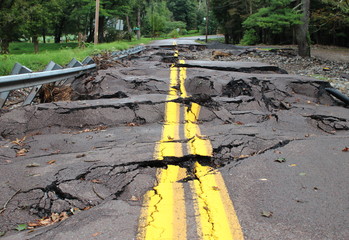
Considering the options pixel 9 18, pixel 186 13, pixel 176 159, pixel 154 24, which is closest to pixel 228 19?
pixel 154 24

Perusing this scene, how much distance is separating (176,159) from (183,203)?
93cm

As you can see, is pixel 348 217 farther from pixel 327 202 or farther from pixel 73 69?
pixel 73 69

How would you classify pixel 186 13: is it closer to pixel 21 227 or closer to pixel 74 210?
pixel 74 210

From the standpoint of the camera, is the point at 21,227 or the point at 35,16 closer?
the point at 21,227

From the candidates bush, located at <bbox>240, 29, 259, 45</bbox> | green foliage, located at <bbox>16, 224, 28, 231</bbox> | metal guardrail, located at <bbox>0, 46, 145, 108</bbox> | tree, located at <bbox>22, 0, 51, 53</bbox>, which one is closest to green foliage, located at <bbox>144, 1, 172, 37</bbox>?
bush, located at <bbox>240, 29, 259, 45</bbox>

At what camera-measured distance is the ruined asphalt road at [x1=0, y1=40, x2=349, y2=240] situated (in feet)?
7.74

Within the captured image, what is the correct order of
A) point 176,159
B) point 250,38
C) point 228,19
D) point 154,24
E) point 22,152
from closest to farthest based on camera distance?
point 176,159 < point 22,152 < point 250,38 < point 228,19 < point 154,24

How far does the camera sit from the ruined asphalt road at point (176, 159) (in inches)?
92.9

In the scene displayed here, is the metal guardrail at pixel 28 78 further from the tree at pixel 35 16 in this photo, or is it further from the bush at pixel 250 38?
the bush at pixel 250 38

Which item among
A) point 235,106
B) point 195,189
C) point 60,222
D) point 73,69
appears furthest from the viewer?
point 73,69

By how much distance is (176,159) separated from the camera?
3.48 metres

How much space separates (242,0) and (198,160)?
4077cm

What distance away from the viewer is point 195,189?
286 cm

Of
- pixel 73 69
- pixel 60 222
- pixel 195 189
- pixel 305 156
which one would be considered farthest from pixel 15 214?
pixel 73 69
